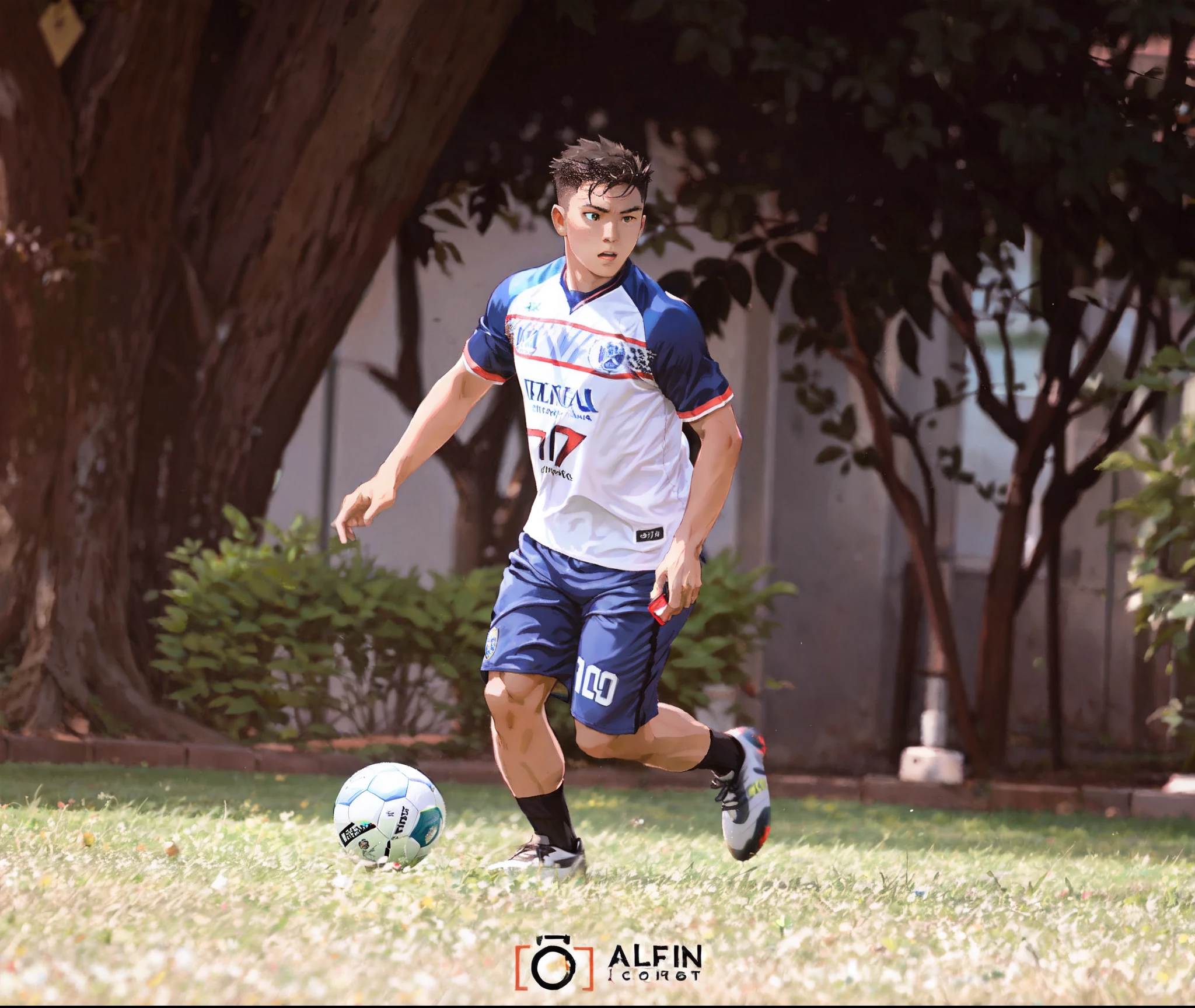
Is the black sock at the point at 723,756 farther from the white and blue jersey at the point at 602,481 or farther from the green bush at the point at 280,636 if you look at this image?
the green bush at the point at 280,636

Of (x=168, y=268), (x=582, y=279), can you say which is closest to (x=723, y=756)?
(x=582, y=279)

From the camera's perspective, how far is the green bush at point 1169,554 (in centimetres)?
808

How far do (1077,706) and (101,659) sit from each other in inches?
282

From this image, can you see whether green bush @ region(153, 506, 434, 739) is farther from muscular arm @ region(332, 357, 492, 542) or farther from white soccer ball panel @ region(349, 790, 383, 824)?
white soccer ball panel @ region(349, 790, 383, 824)

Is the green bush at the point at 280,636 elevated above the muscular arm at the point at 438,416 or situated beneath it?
situated beneath

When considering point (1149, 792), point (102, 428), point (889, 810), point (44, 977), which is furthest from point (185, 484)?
A: point (44, 977)

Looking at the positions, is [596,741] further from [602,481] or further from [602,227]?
[602,227]

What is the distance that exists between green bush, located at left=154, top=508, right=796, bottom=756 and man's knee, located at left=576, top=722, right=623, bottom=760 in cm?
370

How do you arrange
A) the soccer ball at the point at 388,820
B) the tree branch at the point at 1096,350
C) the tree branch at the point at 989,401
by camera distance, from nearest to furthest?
the soccer ball at the point at 388,820
the tree branch at the point at 1096,350
the tree branch at the point at 989,401

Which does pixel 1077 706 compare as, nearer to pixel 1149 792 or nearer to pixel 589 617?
pixel 1149 792

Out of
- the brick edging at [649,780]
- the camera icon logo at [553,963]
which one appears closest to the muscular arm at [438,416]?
the camera icon logo at [553,963]

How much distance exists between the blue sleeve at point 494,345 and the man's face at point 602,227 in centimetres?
32

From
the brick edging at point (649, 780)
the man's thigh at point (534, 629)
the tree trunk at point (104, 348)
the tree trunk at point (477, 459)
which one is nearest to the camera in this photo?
the man's thigh at point (534, 629)

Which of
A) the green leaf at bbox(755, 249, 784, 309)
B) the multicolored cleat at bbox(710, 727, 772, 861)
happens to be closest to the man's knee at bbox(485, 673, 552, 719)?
the multicolored cleat at bbox(710, 727, 772, 861)
